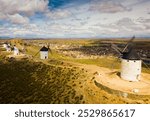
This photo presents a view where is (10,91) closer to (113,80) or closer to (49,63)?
(113,80)

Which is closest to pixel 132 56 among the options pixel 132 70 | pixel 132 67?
pixel 132 67

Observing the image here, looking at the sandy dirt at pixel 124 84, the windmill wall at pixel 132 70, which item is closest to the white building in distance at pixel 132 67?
the windmill wall at pixel 132 70

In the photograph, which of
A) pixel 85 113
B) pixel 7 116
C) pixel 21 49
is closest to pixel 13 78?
pixel 7 116

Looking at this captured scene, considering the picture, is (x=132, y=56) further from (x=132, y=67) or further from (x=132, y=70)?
(x=132, y=70)

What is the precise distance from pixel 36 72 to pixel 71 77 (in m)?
4.69

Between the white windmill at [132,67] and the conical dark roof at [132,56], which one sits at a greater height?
the conical dark roof at [132,56]

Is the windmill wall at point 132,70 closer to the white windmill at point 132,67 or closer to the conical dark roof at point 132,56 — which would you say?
the white windmill at point 132,67

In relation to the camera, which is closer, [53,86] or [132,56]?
[132,56]

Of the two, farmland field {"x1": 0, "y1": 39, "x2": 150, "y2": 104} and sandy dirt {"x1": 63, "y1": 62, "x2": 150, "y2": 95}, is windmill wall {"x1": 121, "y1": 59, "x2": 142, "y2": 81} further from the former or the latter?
farmland field {"x1": 0, "y1": 39, "x2": 150, "y2": 104}

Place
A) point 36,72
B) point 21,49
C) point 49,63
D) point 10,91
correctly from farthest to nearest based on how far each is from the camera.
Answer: point 21,49 → point 49,63 → point 36,72 → point 10,91

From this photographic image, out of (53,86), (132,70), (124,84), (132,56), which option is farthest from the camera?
(53,86)

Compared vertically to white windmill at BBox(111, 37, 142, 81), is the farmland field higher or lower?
lower

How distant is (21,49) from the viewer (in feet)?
143

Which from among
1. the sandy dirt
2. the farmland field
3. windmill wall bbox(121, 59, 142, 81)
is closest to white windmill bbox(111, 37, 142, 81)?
windmill wall bbox(121, 59, 142, 81)
